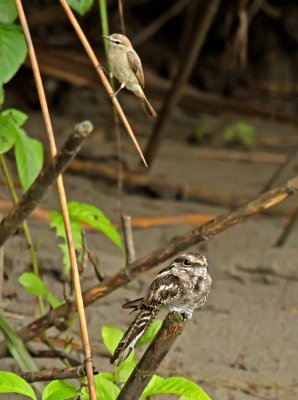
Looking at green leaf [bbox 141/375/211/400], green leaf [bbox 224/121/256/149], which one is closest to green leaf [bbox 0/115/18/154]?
green leaf [bbox 141/375/211/400]

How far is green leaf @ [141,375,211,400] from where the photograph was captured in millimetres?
2051

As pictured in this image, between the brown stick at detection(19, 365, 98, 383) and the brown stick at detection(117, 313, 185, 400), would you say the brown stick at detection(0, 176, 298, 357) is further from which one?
the brown stick at detection(117, 313, 185, 400)

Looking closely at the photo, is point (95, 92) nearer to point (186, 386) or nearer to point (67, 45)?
point (67, 45)

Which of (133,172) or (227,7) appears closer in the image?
(133,172)

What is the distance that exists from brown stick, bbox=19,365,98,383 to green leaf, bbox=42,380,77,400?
9cm

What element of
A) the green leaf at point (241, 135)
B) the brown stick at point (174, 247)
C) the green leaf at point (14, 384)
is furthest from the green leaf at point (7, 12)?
the green leaf at point (241, 135)

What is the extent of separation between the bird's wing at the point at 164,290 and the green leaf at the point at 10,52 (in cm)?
81

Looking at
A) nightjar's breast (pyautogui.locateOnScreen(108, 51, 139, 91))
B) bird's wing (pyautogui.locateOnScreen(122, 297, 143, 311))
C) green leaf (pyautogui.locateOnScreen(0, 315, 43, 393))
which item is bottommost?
green leaf (pyautogui.locateOnScreen(0, 315, 43, 393))

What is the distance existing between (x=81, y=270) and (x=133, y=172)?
2742mm

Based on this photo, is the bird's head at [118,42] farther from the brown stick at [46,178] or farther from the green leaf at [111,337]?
the green leaf at [111,337]

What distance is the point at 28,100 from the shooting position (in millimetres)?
6117

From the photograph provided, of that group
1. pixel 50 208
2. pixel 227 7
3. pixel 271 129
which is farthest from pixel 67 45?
pixel 50 208

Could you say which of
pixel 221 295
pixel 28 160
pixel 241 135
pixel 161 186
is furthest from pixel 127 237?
pixel 241 135

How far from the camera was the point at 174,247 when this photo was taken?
234 centimetres
